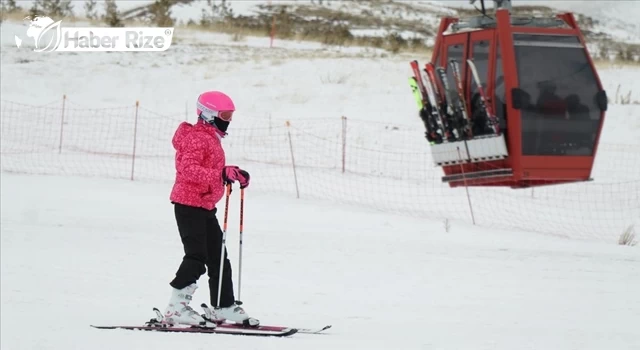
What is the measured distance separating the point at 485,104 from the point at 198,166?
28.6 feet

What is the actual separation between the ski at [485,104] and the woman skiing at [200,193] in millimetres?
8265

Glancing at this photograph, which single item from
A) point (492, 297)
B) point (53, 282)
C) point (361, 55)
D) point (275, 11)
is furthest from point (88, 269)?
point (275, 11)

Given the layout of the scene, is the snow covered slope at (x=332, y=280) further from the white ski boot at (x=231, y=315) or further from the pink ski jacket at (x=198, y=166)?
the pink ski jacket at (x=198, y=166)

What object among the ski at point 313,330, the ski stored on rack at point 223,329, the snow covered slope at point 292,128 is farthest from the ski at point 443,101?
the ski stored on rack at point 223,329

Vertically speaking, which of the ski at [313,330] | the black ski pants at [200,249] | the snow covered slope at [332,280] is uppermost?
the black ski pants at [200,249]

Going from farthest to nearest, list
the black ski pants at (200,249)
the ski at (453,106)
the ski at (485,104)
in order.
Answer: the ski at (453,106), the ski at (485,104), the black ski pants at (200,249)

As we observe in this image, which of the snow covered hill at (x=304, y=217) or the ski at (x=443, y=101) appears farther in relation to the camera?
the ski at (x=443, y=101)

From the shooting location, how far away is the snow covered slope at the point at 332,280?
25.8 feet

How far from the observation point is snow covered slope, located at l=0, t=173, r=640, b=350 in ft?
25.8

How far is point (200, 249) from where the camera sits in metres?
7.74

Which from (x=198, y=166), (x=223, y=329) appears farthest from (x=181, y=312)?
(x=198, y=166)

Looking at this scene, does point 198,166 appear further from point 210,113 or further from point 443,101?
point 443,101

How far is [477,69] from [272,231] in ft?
13.6

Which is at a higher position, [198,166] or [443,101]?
[198,166]
